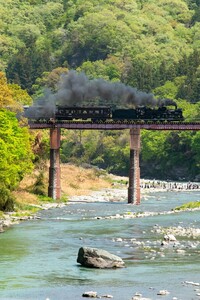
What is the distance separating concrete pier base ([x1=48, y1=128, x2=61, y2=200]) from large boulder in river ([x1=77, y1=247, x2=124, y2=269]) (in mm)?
59703

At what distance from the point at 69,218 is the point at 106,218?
373 centimetres

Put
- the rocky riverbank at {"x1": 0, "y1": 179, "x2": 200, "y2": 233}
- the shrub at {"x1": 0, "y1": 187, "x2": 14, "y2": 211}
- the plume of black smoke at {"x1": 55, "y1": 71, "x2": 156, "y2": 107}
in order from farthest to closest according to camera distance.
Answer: the plume of black smoke at {"x1": 55, "y1": 71, "x2": 156, "y2": 107} < the shrub at {"x1": 0, "y1": 187, "x2": 14, "y2": 211} < the rocky riverbank at {"x1": 0, "y1": 179, "x2": 200, "y2": 233}

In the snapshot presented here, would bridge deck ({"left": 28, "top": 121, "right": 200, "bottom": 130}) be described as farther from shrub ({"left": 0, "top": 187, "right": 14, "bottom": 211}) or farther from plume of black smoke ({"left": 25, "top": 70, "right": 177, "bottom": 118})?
shrub ({"left": 0, "top": 187, "right": 14, "bottom": 211})

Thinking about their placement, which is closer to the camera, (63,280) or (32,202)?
(63,280)

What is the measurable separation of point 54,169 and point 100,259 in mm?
61955

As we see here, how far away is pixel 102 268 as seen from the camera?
239 feet

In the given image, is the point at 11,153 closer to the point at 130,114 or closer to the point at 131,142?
the point at 131,142

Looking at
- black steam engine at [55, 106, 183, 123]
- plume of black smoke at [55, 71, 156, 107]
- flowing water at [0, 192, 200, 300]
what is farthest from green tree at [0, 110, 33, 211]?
plume of black smoke at [55, 71, 156, 107]

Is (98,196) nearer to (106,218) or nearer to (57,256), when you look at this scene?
(106,218)

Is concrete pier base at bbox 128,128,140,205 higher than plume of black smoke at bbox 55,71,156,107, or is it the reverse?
plume of black smoke at bbox 55,71,156,107

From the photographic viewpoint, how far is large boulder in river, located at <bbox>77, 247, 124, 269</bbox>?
238 ft

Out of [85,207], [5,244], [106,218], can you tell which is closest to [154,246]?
[5,244]

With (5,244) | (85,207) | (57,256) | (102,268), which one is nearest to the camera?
(102,268)

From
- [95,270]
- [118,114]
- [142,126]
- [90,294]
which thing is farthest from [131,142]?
[90,294]
